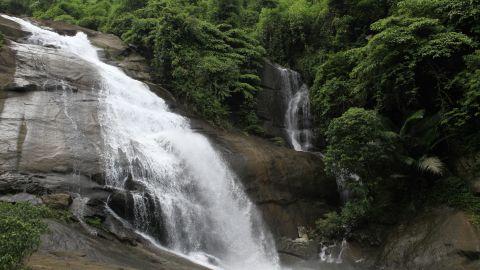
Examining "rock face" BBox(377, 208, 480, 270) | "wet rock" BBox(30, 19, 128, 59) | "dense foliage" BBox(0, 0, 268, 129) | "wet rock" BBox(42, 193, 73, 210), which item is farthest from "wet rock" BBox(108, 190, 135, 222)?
"wet rock" BBox(30, 19, 128, 59)

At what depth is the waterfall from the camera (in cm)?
2103

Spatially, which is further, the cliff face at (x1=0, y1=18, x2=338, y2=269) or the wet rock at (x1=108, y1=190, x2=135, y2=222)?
the wet rock at (x1=108, y1=190, x2=135, y2=222)

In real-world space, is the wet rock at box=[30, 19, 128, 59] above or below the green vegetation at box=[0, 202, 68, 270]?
above

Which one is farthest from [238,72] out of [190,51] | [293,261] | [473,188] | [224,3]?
[473,188]

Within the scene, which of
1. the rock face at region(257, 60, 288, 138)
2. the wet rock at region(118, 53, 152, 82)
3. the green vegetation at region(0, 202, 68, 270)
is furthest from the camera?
the wet rock at region(118, 53, 152, 82)

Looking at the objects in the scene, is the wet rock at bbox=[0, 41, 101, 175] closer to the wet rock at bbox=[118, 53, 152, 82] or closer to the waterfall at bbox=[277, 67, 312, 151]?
the wet rock at bbox=[118, 53, 152, 82]

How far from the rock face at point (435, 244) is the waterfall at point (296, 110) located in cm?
766

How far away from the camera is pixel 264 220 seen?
14.9 meters

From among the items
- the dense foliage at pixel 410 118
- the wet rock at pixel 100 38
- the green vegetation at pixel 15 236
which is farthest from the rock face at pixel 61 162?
the dense foliage at pixel 410 118

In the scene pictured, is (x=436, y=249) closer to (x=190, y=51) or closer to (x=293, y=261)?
Result: (x=293, y=261)

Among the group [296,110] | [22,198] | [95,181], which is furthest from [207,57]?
[22,198]

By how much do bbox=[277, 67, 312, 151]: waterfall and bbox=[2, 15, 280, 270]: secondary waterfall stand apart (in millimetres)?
6070

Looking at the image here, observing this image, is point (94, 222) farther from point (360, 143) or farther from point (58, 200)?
point (360, 143)

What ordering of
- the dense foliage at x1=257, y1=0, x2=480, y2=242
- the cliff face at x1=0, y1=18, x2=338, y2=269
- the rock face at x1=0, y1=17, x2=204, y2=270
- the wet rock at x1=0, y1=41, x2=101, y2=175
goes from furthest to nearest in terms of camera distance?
the dense foliage at x1=257, y1=0, x2=480, y2=242
the wet rock at x1=0, y1=41, x2=101, y2=175
the cliff face at x1=0, y1=18, x2=338, y2=269
the rock face at x1=0, y1=17, x2=204, y2=270
